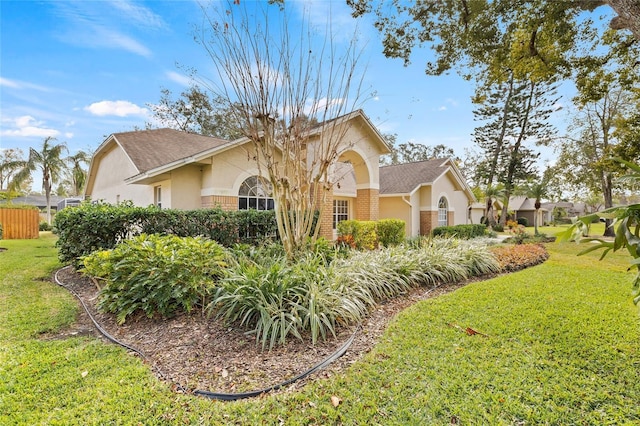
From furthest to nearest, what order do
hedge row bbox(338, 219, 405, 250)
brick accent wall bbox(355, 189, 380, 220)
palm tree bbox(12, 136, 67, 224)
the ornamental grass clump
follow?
palm tree bbox(12, 136, 67, 224) < brick accent wall bbox(355, 189, 380, 220) < hedge row bbox(338, 219, 405, 250) < the ornamental grass clump

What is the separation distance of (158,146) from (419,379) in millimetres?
14709

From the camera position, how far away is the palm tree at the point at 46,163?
25.5 metres

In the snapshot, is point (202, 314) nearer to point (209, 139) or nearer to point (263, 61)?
point (263, 61)

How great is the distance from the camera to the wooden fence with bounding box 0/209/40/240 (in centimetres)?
1873

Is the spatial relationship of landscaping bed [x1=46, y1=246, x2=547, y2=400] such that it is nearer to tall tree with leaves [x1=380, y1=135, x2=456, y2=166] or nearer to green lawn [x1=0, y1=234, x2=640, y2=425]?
green lawn [x1=0, y1=234, x2=640, y2=425]

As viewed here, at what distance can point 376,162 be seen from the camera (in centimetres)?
1464

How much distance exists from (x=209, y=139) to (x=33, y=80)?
8.45 m

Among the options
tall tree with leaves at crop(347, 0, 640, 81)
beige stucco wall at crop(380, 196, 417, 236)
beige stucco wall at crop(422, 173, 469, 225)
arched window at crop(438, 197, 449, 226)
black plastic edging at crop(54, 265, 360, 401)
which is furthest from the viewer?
arched window at crop(438, 197, 449, 226)

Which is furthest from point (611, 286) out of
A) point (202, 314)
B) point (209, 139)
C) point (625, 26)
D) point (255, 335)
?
point (209, 139)

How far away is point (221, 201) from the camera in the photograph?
34.6ft

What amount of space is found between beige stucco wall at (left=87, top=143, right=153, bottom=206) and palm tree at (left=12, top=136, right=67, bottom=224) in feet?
41.7

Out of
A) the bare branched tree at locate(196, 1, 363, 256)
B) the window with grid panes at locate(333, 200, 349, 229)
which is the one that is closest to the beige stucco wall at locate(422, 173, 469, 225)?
the window with grid panes at locate(333, 200, 349, 229)

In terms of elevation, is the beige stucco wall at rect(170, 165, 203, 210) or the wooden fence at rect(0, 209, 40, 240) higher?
the beige stucco wall at rect(170, 165, 203, 210)

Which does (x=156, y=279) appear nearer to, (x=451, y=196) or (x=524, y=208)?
(x=451, y=196)
